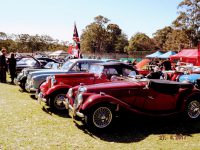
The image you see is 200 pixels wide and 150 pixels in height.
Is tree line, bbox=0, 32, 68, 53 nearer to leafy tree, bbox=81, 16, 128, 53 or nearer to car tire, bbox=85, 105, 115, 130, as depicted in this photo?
leafy tree, bbox=81, 16, 128, 53

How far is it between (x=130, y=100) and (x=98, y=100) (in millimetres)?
964

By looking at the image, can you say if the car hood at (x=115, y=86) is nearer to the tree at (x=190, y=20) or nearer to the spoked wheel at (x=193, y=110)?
the spoked wheel at (x=193, y=110)

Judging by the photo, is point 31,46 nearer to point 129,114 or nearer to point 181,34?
point 181,34

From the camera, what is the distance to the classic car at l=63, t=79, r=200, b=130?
632 centimetres

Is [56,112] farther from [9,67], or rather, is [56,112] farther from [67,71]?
[9,67]

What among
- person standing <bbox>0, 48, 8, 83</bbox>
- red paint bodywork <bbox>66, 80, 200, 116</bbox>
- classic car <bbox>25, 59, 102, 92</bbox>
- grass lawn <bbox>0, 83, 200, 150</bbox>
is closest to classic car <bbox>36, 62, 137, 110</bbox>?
grass lawn <bbox>0, 83, 200, 150</bbox>

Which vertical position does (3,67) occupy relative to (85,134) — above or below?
above

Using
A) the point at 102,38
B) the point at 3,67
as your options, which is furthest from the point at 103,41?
the point at 3,67

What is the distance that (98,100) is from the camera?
6.25m

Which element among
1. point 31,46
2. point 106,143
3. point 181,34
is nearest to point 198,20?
point 181,34

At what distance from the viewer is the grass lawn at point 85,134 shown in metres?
5.62

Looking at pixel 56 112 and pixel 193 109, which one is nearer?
pixel 193 109

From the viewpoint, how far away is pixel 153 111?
7.00m

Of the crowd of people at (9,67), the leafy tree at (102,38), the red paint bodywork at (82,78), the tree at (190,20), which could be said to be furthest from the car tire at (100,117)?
the leafy tree at (102,38)
